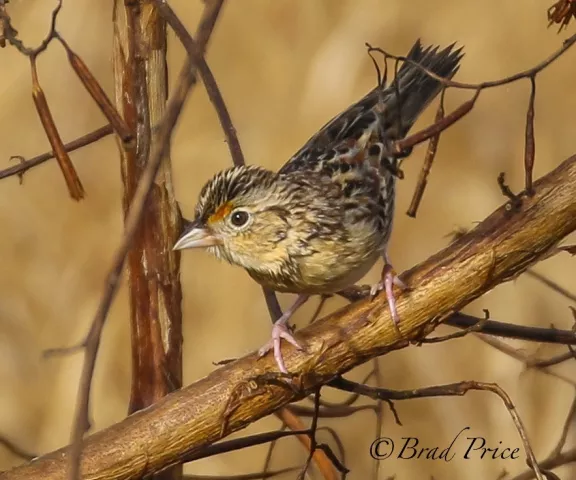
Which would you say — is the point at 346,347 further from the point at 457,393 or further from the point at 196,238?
the point at 196,238

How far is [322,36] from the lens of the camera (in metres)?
3.30

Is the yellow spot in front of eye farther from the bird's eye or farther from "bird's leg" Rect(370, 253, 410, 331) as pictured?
"bird's leg" Rect(370, 253, 410, 331)

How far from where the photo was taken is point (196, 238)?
1.67m

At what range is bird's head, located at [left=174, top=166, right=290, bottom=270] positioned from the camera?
1.79m

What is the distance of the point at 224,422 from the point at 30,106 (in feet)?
7.55

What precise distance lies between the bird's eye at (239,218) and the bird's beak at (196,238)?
0.05 metres

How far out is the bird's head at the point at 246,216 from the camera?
1.79m

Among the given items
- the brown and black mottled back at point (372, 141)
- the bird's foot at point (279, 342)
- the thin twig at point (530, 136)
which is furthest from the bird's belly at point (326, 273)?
the thin twig at point (530, 136)

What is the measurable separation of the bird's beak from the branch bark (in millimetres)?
283

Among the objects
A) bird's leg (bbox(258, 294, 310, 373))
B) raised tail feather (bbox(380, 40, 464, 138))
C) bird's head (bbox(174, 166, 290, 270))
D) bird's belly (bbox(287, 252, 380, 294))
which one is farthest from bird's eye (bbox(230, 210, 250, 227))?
raised tail feather (bbox(380, 40, 464, 138))

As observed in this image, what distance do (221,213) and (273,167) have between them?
153cm

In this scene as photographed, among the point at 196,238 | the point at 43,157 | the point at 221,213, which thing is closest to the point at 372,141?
the point at 221,213

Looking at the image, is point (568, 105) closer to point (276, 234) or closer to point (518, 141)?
point (518, 141)

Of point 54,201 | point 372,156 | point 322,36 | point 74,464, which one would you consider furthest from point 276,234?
point 54,201
